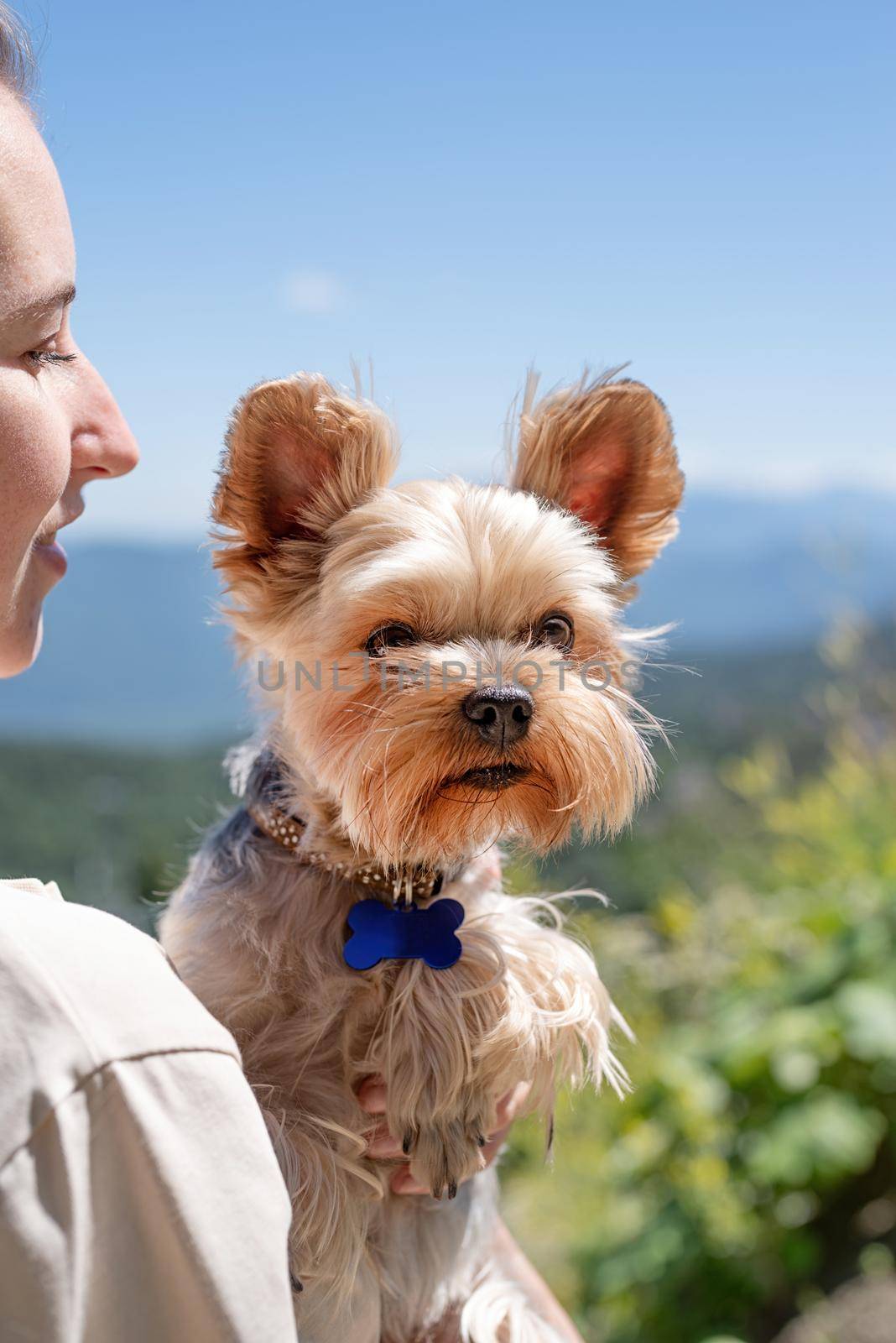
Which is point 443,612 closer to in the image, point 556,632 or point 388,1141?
point 556,632

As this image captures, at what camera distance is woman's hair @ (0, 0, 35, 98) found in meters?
1.47

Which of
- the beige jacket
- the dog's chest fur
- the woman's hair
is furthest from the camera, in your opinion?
the dog's chest fur

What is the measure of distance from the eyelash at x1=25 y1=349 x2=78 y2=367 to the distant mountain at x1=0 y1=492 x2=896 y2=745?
3.90 metres

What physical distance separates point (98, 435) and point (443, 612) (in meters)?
0.57

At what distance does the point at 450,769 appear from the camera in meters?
1.71

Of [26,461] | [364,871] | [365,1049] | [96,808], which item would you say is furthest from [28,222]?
[96,808]

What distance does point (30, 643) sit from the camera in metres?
1.55

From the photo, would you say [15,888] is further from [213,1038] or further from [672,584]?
[672,584]

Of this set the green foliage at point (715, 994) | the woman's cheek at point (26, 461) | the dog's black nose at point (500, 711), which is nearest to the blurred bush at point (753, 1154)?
the green foliage at point (715, 994)

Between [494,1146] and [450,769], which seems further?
[494,1146]

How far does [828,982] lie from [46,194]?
3438mm

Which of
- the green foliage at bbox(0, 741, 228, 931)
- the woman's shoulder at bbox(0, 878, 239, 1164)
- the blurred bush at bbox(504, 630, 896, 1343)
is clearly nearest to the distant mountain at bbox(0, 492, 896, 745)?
the green foliage at bbox(0, 741, 228, 931)

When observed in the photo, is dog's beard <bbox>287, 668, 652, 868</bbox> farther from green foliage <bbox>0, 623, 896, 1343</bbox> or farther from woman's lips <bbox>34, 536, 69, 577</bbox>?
green foliage <bbox>0, 623, 896, 1343</bbox>

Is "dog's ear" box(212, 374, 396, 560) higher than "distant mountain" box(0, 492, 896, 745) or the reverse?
higher
